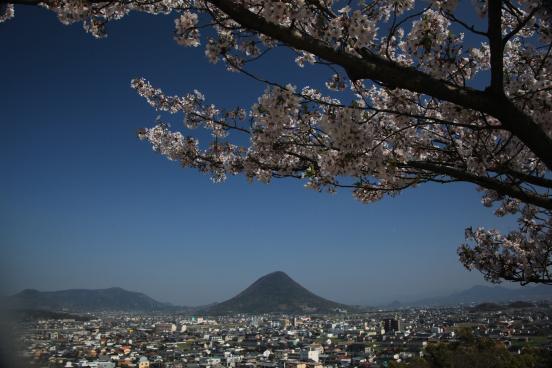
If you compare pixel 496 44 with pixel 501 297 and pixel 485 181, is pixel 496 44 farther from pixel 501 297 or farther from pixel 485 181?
pixel 501 297

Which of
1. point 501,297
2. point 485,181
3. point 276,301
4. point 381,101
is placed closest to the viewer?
point 485,181

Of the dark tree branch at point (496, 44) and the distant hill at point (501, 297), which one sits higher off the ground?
the dark tree branch at point (496, 44)

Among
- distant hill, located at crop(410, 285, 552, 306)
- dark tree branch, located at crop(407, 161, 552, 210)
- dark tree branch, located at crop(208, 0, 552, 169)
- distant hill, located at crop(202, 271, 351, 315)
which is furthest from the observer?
distant hill, located at crop(202, 271, 351, 315)

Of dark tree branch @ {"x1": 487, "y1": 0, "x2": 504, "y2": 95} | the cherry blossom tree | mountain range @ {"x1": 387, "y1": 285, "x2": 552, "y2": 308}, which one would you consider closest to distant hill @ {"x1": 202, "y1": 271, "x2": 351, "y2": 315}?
mountain range @ {"x1": 387, "y1": 285, "x2": 552, "y2": 308}

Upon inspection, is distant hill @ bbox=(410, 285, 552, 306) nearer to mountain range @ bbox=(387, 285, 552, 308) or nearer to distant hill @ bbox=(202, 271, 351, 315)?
mountain range @ bbox=(387, 285, 552, 308)

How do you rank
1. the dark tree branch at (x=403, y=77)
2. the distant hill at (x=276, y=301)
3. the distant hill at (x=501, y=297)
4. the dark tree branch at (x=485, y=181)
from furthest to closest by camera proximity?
the distant hill at (x=276, y=301) < the distant hill at (x=501, y=297) < the dark tree branch at (x=485, y=181) < the dark tree branch at (x=403, y=77)

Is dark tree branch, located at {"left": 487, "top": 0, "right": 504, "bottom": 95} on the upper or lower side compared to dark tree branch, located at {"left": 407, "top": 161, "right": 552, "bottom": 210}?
upper

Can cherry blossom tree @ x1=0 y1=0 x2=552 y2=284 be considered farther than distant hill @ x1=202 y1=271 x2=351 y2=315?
No

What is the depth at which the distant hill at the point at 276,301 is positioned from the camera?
80.0 metres

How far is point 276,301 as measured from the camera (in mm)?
86438

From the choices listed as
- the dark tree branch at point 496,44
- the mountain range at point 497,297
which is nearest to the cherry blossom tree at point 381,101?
the dark tree branch at point 496,44

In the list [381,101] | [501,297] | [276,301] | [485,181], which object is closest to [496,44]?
[485,181]

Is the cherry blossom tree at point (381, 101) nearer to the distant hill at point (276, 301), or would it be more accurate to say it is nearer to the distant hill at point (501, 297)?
the distant hill at point (501, 297)

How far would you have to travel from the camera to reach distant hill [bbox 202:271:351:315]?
3150 inches
